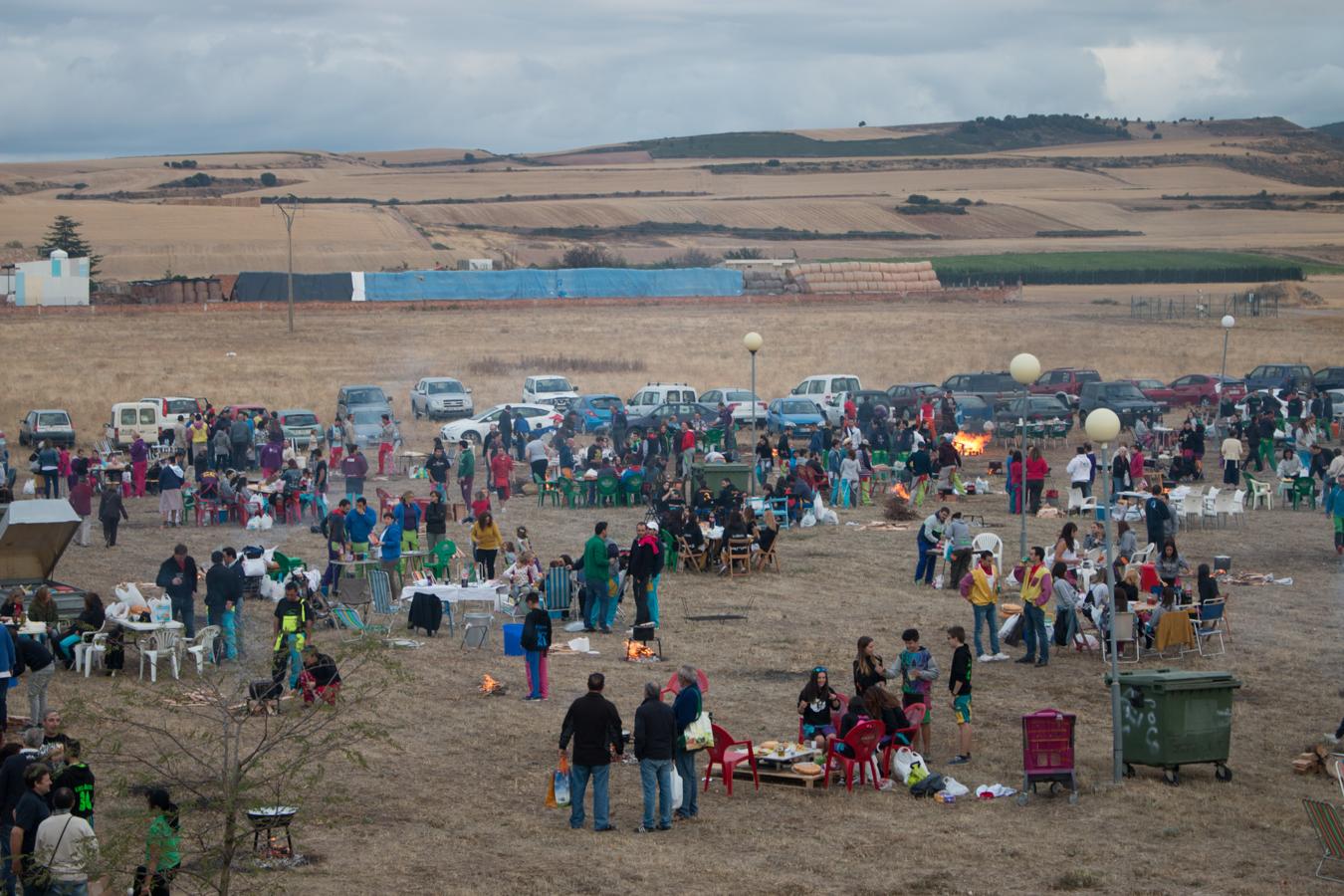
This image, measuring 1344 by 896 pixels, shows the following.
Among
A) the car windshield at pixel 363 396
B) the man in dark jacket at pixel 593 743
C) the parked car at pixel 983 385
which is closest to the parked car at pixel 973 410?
the parked car at pixel 983 385

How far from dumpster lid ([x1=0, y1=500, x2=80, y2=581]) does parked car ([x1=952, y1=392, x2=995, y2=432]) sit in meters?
24.6

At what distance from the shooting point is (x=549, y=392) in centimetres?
4247

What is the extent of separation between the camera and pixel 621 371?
52.9 m

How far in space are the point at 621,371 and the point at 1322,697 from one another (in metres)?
Result: 38.1

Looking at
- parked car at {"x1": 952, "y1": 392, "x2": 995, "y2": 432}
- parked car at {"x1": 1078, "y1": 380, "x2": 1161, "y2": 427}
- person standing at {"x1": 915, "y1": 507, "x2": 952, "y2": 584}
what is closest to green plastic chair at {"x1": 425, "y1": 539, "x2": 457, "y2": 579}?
person standing at {"x1": 915, "y1": 507, "x2": 952, "y2": 584}

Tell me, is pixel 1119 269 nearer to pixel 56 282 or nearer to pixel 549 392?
pixel 549 392

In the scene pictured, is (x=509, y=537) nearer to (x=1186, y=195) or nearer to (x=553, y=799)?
(x=553, y=799)

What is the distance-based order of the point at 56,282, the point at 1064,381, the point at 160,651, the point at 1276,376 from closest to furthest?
the point at 160,651
the point at 1064,381
the point at 1276,376
the point at 56,282

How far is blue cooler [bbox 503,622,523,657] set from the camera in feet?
58.2

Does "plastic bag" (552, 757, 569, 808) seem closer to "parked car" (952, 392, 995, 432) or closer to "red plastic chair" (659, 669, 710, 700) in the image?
"red plastic chair" (659, 669, 710, 700)

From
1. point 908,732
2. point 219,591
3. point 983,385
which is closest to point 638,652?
point 219,591

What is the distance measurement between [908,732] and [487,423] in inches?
982

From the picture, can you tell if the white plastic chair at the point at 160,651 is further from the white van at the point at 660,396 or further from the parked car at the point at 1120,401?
the parked car at the point at 1120,401

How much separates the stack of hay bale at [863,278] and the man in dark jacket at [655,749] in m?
59.8
